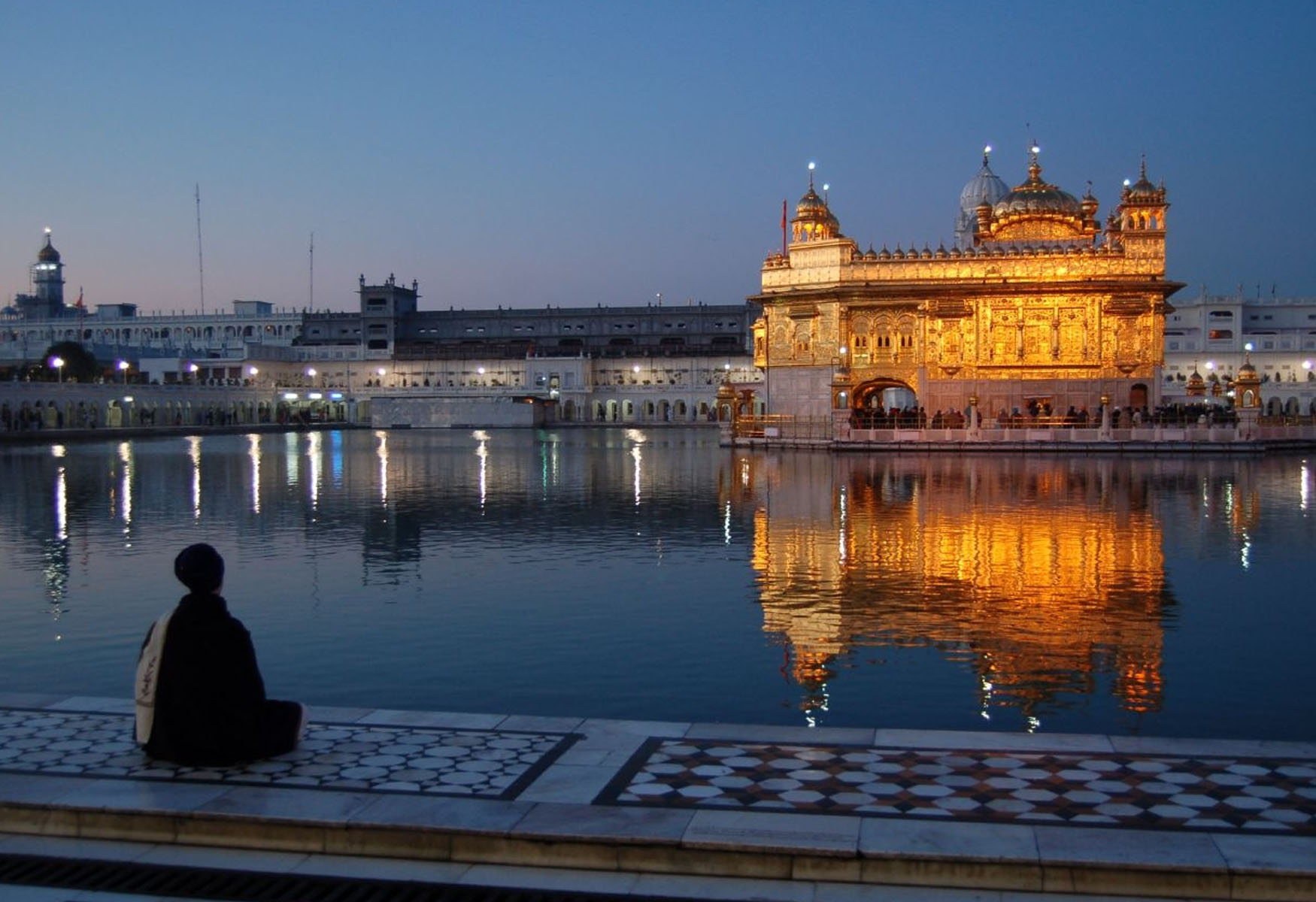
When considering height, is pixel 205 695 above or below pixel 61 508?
above

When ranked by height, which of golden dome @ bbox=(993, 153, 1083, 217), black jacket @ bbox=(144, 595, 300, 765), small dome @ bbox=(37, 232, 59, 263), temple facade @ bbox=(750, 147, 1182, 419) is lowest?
black jacket @ bbox=(144, 595, 300, 765)

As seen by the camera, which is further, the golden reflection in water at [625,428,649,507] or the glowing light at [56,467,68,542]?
the golden reflection in water at [625,428,649,507]

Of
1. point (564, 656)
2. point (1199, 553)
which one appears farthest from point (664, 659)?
point (1199, 553)

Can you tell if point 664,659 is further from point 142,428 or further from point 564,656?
point 142,428

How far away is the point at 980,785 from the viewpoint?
22.9 feet

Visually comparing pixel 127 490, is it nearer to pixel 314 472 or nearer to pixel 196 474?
pixel 196 474

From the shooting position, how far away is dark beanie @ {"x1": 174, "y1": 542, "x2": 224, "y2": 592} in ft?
24.1

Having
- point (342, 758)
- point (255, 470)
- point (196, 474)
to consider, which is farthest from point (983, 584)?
point (255, 470)

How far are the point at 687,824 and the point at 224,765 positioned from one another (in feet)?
9.06

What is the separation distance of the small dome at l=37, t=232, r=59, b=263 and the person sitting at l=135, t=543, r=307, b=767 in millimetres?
173348

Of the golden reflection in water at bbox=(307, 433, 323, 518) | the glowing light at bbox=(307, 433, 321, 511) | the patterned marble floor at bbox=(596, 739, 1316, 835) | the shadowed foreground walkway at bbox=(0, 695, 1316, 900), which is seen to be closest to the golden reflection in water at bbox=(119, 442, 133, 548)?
the golden reflection in water at bbox=(307, 433, 323, 518)

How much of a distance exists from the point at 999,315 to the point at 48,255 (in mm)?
142330

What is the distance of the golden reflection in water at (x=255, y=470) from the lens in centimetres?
2611

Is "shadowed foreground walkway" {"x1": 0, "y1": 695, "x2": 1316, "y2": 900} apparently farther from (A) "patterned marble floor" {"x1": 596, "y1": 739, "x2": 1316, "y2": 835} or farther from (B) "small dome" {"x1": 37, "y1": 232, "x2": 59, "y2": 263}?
(B) "small dome" {"x1": 37, "y1": 232, "x2": 59, "y2": 263}
